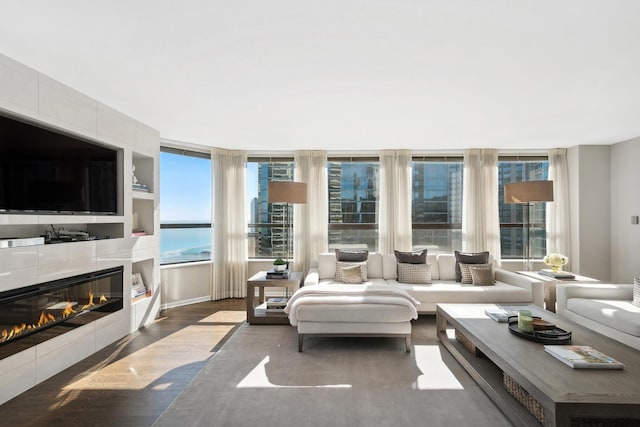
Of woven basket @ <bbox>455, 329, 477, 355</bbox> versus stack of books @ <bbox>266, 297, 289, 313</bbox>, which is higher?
stack of books @ <bbox>266, 297, 289, 313</bbox>

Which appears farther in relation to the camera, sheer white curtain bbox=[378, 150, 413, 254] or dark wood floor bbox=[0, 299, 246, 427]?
sheer white curtain bbox=[378, 150, 413, 254]

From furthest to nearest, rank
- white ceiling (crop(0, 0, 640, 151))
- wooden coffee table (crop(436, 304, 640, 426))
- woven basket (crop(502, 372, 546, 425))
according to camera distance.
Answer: woven basket (crop(502, 372, 546, 425)), white ceiling (crop(0, 0, 640, 151)), wooden coffee table (crop(436, 304, 640, 426))

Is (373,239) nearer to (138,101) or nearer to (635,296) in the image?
(635,296)

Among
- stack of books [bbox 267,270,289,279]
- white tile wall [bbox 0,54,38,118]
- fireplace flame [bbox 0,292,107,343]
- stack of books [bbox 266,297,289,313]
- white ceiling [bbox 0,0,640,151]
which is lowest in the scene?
stack of books [bbox 266,297,289,313]

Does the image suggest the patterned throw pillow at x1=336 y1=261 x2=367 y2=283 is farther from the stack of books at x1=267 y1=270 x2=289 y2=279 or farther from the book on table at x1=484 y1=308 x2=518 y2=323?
the book on table at x1=484 y1=308 x2=518 y2=323

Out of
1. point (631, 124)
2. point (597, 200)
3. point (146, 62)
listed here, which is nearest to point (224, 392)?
point (146, 62)

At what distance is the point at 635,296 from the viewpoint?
359cm

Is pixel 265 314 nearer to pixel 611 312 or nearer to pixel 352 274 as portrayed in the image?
pixel 352 274

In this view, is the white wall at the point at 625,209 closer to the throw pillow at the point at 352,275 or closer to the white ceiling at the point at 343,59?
the white ceiling at the point at 343,59

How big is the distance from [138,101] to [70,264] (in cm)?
168

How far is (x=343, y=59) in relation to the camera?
254cm

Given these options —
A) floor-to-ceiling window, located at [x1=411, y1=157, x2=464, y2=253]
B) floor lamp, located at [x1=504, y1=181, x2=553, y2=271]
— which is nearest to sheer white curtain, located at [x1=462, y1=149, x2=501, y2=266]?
floor-to-ceiling window, located at [x1=411, y1=157, x2=464, y2=253]

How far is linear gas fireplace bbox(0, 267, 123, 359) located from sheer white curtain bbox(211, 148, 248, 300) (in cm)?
190

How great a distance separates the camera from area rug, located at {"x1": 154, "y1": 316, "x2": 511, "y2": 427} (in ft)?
7.54
